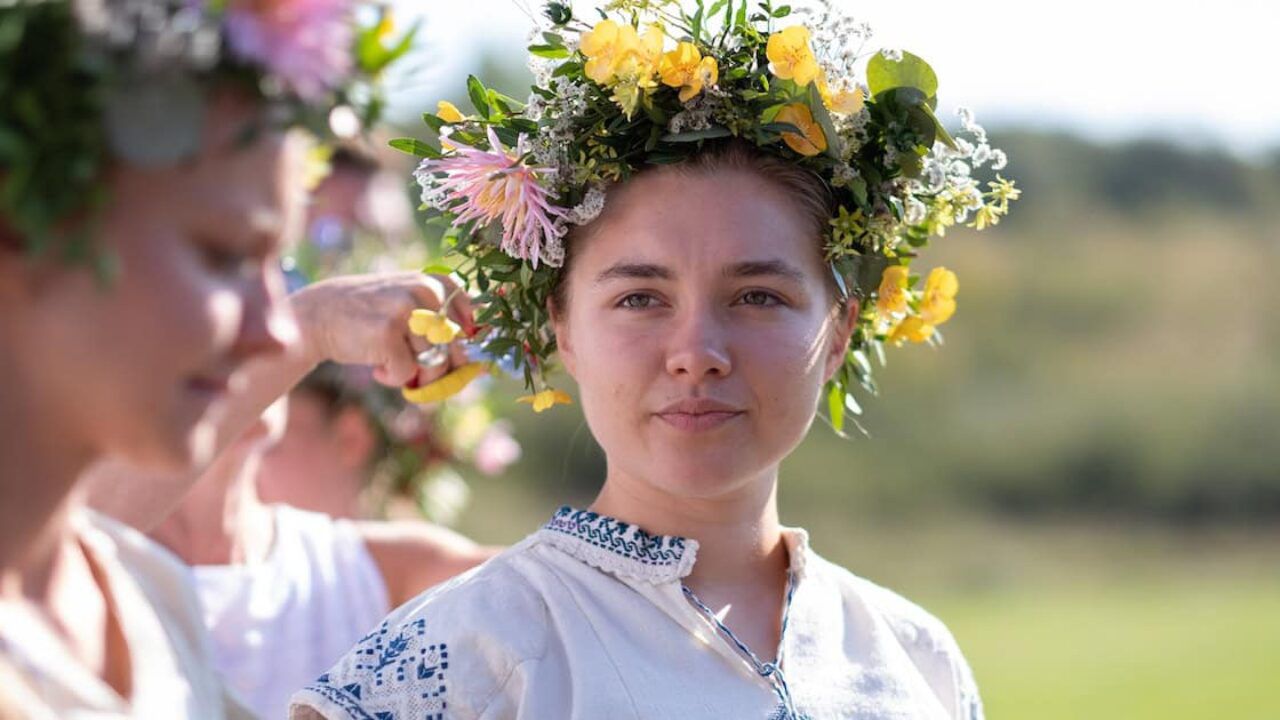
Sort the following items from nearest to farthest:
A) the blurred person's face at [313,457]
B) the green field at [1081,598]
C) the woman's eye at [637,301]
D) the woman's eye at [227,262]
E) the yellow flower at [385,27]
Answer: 1. the woman's eye at [227,262]
2. the yellow flower at [385,27]
3. the woman's eye at [637,301]
4. the blurred person's face at [313,457]
5. the green field at [1081,598]

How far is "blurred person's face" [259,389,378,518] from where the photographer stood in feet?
16.3

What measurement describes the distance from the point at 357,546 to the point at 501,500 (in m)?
18.1

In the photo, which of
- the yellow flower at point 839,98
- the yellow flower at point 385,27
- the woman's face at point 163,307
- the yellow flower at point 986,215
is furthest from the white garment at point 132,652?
the yellow flower at point 986,215

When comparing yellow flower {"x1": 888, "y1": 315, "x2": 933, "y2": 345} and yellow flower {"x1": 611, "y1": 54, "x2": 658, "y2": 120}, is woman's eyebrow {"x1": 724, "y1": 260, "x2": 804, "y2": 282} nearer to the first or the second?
yellow flower {"x1": 611, "y1": 54, "x2": 658, "y2": 120}

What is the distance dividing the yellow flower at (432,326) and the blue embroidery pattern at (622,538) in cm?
39

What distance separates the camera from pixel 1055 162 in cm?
2895

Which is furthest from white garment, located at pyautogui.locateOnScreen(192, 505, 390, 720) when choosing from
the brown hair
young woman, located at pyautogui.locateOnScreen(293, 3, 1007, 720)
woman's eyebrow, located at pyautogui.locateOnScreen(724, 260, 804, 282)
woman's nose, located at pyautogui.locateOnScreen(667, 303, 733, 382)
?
woman's eyebrow, located at pyautogui.locateOnScreen(724, 260, 804, 282)

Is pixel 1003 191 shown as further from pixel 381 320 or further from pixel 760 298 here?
pixel 381 320

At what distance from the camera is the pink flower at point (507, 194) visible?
2949 millimetres

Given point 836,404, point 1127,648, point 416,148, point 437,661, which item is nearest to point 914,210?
point 836,404

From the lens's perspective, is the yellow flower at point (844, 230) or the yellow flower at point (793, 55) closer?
the yellow flower at point (793, 55)

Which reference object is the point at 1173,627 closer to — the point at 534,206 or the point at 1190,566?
the point at 1190,566

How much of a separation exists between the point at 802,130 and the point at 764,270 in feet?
0.90

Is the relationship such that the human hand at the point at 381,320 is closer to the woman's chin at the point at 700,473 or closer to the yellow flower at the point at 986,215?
the woman's chin at the point at 700,473
